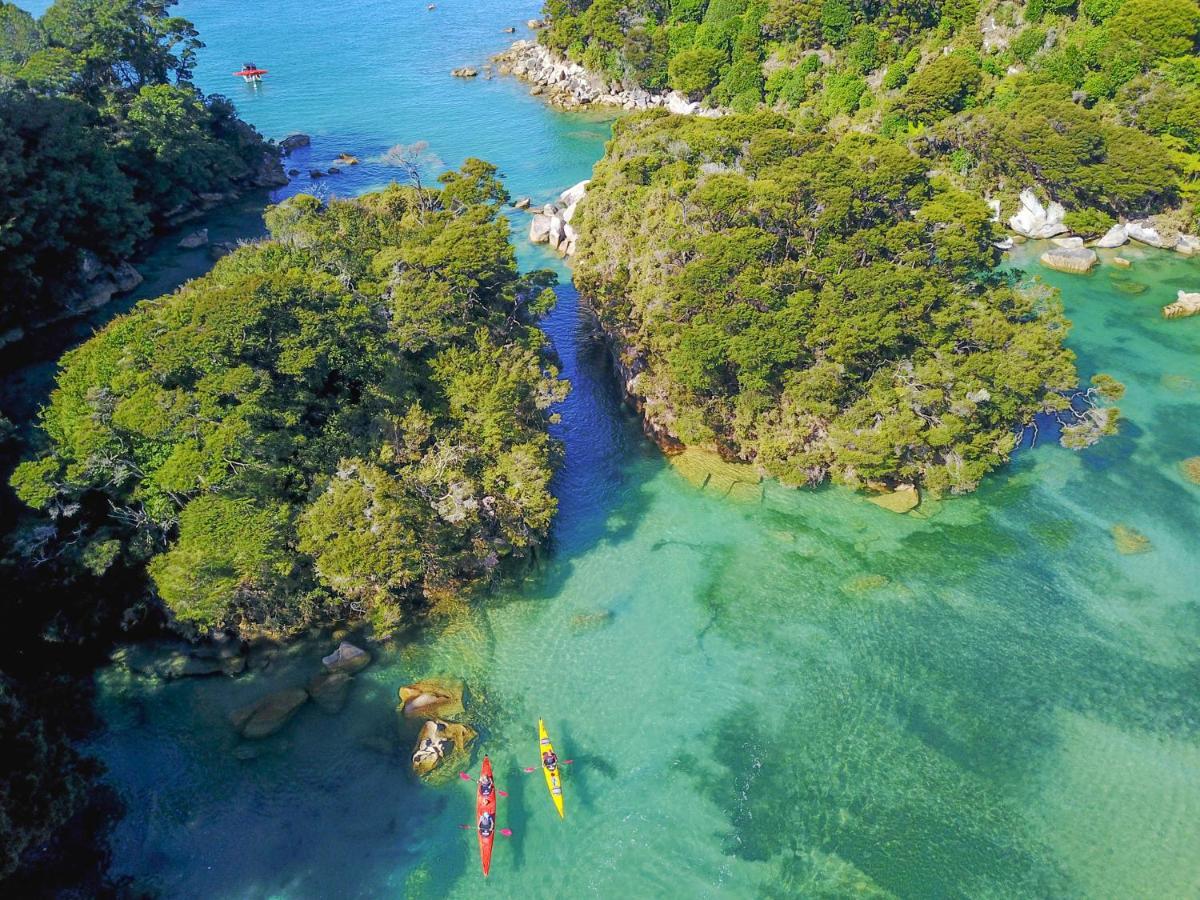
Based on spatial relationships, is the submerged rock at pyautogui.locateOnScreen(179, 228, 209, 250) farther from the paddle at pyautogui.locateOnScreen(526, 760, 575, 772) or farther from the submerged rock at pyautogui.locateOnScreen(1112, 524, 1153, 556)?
the submerged rock at pyautogui.locateOnScreen(1112, 524, 1153, 556)

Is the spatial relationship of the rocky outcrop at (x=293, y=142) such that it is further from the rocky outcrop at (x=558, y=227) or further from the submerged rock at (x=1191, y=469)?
the submerged rock at (x=1191, y=469)

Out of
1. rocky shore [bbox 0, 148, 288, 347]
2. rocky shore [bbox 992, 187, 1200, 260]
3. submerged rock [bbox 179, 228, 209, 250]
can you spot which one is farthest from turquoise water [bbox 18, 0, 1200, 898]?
submerged rock [bbox 179, 228, 209, 250]

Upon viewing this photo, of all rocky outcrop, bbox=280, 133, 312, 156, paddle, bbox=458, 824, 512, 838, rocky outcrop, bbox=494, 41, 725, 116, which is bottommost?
paddle, bbox=458, 824, 512, 838

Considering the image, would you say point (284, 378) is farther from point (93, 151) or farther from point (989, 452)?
point (93, 151)

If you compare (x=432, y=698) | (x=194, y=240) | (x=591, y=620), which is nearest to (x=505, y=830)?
(x=432, y=698)

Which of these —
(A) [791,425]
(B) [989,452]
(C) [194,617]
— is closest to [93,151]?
(C) [194,617]

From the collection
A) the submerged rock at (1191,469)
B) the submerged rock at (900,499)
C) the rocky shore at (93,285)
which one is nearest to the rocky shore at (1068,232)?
the submerged rock at (1191,469)
